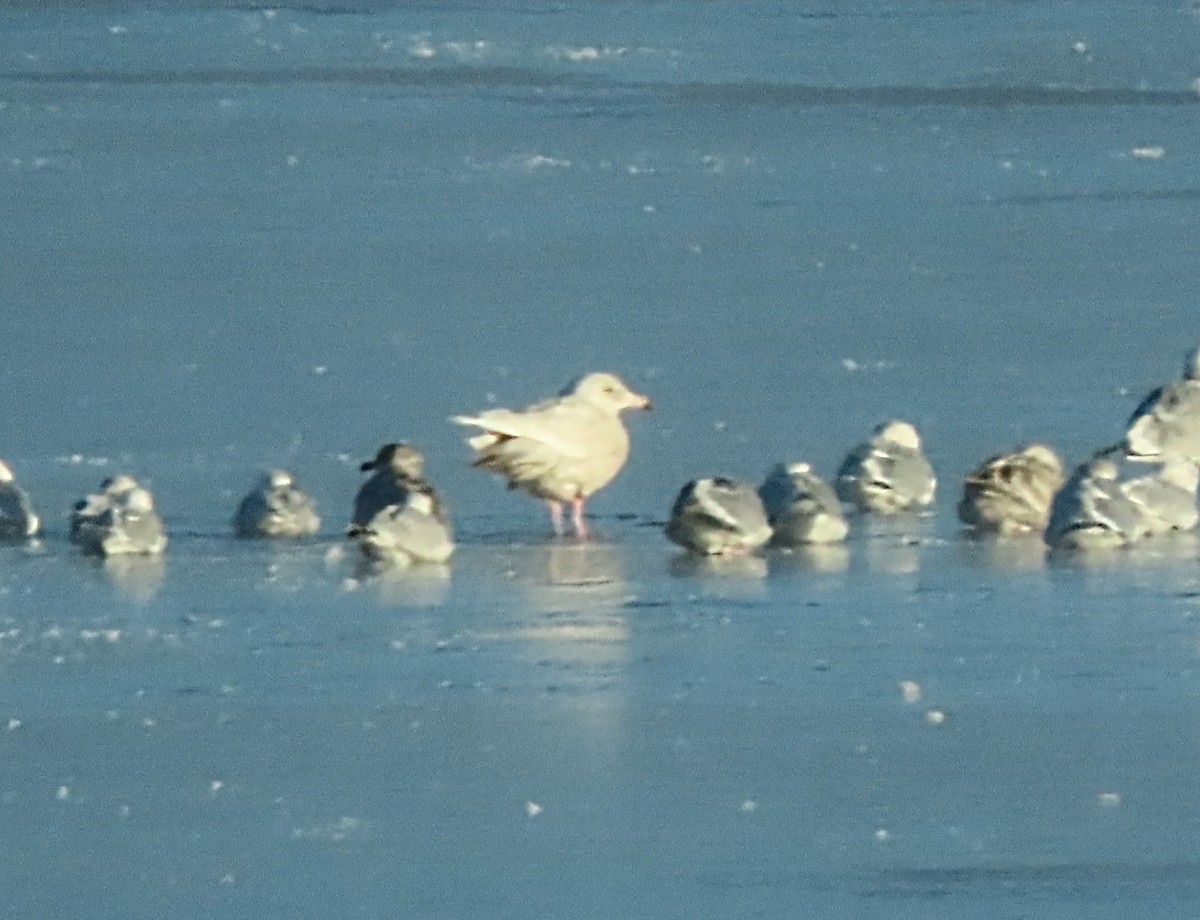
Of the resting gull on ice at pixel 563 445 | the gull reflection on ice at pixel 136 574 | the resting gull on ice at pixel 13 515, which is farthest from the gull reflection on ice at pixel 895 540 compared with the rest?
the resting gull on ice at pixel 13 515

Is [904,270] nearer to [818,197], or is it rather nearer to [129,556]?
[818,197]

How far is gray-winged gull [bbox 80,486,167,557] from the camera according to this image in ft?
27.6

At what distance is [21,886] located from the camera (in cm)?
536

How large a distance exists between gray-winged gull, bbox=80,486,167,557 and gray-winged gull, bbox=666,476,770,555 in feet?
4.08

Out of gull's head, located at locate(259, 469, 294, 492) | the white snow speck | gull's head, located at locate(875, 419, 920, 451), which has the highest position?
gull's head, located at locate(875, 419, 920, 451)

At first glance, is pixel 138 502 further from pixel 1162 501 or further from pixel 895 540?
pixel 1162 501

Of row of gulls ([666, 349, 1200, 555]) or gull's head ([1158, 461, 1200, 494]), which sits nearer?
row of gulls ([666, 349, 1200, 555])

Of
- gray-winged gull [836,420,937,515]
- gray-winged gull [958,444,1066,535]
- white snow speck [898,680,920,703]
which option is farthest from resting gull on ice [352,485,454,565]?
white snow speck [898,680,920,703]

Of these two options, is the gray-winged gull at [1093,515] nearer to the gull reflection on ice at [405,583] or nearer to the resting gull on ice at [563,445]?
the resting gull on ice at [563,445]

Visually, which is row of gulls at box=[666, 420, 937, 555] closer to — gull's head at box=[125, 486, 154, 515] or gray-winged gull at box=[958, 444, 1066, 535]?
gray-winged gull at box=[958, 444, 1066, 535]

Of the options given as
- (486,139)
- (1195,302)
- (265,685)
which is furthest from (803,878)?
(486,139)

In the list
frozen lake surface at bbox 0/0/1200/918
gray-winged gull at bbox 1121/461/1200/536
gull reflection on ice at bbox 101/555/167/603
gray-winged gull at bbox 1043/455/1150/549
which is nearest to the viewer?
frozen lake surface at bbox 0/0/1200/918

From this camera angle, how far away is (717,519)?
325 inches

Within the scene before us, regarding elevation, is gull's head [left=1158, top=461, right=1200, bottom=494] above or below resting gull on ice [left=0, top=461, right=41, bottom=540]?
above
